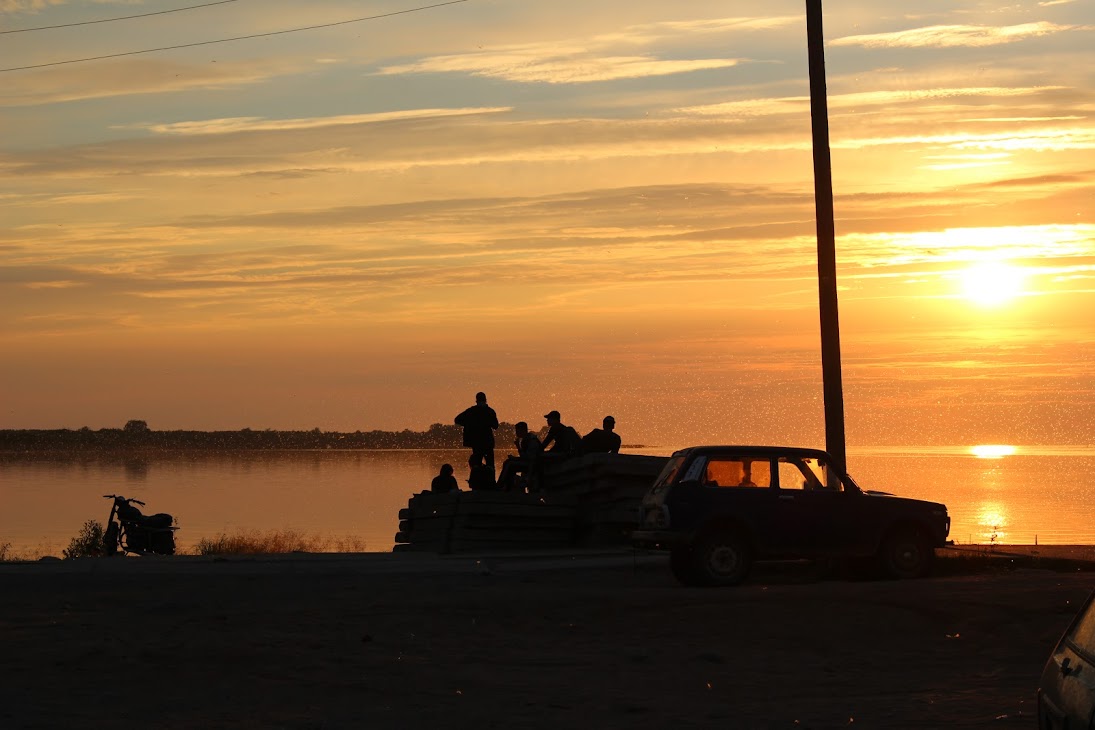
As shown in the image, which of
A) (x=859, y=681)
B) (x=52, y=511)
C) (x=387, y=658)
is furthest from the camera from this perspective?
(x=52, y=511)

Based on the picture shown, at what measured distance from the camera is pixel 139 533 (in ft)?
88.1

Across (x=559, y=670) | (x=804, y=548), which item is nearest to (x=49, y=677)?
(x=559, y=670)

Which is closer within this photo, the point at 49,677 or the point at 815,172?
the point at 49,677

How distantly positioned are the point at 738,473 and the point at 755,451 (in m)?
0.37

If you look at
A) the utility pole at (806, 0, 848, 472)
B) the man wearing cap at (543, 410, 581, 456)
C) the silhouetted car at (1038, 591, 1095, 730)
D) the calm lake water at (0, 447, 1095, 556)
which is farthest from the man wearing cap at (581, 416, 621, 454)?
the silhouetted car at (1038, 591, 1095, 730)

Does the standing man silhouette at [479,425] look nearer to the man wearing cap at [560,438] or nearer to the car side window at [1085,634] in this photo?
the man wearing cap at [560,438]

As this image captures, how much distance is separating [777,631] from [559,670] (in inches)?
111

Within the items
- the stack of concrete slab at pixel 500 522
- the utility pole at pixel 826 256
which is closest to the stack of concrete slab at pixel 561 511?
the stack of concrete slab at pixel 500 522

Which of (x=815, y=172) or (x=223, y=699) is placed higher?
(x=815, y=172)

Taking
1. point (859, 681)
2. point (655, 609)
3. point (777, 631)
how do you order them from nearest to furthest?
point (859, 681)
point (777, 631)
point (655, 609)

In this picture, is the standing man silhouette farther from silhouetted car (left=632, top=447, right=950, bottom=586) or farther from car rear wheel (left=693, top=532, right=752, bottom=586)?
car rear wheel (left=693, top=532, right=752, bottom=586)

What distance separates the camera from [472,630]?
14.7 meters

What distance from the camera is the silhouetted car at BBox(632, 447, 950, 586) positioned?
18531 millimetres

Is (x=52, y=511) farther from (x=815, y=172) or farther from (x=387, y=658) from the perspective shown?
(x=387, y=658)
